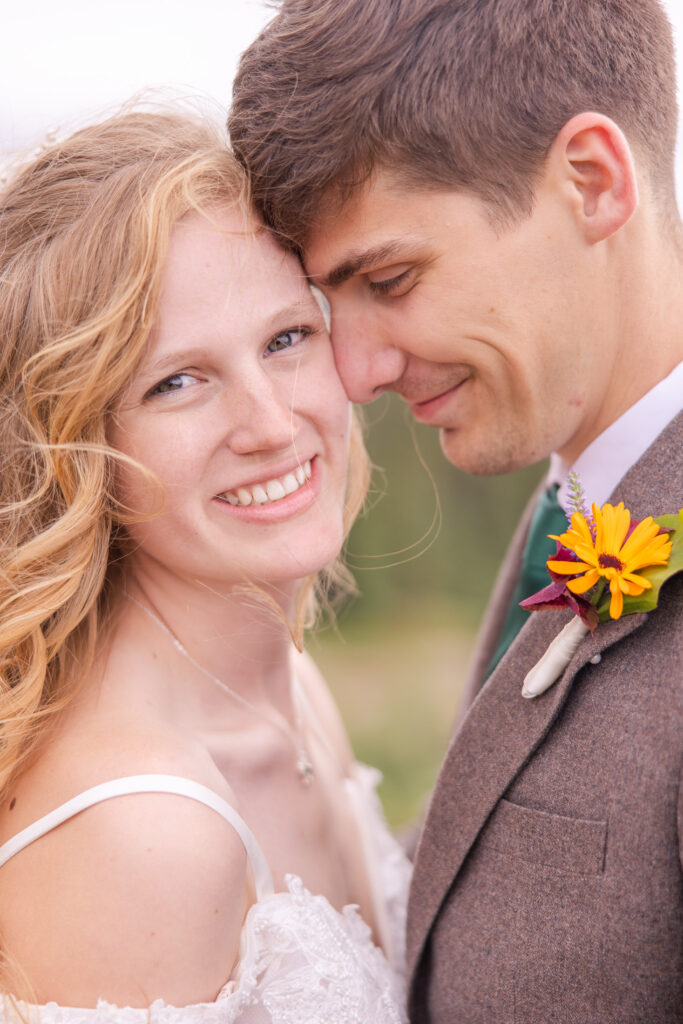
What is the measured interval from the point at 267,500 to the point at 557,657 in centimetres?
79

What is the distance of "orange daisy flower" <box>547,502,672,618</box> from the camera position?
1938 mm

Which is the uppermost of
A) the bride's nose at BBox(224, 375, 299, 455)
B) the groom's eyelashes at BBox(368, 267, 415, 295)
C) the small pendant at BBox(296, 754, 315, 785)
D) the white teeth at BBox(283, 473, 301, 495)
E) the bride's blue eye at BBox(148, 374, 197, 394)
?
the bride's blue eye at BBox(148, 374, 197, 394)

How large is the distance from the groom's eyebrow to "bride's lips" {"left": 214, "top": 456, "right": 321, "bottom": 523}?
0.48 m

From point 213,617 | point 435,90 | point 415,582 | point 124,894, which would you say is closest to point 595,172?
point 435,90

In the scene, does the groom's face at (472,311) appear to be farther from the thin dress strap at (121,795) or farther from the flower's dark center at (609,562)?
the thin dress strap at (121,795)

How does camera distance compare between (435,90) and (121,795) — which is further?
(435,90)

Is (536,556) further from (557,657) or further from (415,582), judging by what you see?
(415,582)

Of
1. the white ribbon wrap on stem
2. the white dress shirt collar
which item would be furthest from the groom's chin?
the white ribbon wrap on stem

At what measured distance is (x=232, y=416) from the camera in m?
2.30

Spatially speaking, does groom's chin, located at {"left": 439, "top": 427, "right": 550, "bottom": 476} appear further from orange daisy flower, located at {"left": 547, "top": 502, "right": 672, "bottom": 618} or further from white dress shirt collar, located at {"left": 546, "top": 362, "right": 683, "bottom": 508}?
orange daisy flower, located at {"left": 547, "top": 502, "right": 672, "bottom": 618}

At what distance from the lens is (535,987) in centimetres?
204

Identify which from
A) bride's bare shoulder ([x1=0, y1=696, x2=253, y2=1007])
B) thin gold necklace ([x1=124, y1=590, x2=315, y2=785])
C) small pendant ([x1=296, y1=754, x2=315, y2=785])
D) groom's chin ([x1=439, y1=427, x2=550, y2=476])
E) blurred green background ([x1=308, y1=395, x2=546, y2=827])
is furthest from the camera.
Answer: blurred green background ([x1=308, y1=395, x2=546, y2=827])

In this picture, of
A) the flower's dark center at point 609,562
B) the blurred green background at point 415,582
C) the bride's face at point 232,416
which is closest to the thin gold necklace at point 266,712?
the bride's face at point 232,416

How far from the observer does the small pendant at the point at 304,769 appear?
2.78 metres
